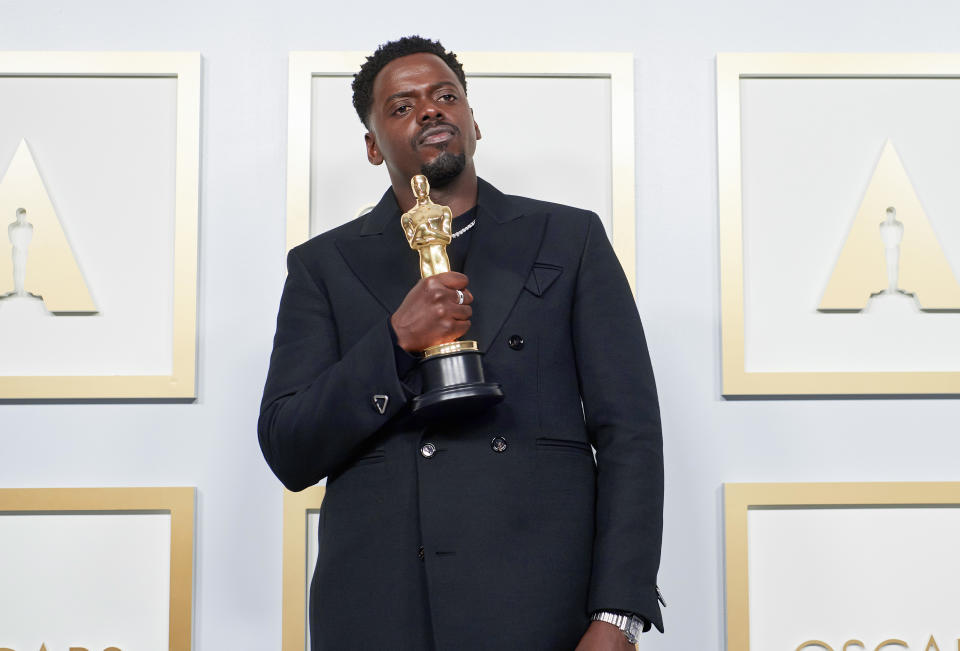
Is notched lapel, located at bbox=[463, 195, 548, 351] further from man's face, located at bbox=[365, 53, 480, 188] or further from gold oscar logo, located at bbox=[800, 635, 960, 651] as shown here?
gold oscar logo, located at bbox=[800, 635, 960, 651]

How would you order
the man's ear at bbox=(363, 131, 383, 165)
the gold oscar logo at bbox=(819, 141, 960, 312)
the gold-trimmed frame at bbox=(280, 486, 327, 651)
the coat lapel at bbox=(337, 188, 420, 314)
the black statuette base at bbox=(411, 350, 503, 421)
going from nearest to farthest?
the black statuette base at bbox=(411, 350, 503, 421), the coat lapel at bbox=(337, 188, 420, 314), the man's ear at bbox=(363, 131, 383, 165), the gold-trimmed frame at bbox=(280, 486, 327, 651), the gold oscar logo at bbox=(819, 141, 960, 312)

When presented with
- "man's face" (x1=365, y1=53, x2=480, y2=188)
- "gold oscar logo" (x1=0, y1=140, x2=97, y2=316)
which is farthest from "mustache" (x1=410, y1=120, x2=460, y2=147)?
"gold oscar logo" (x1=0, y1=140, x2=97, y2=316)

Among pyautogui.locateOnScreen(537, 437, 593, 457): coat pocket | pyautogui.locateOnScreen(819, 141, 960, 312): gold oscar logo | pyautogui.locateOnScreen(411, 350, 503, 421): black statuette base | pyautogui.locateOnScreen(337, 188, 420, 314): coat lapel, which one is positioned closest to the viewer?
pyautogui.locateOnScreen(411, 350, 503, 421): black statuette base

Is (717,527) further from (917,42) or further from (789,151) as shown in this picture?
(917,42)

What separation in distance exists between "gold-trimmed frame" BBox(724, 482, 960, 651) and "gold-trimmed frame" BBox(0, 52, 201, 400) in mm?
1285

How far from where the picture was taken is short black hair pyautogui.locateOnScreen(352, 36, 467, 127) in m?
1.82

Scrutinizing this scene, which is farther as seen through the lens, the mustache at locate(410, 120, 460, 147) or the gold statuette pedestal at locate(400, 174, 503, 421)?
the mustache at locate(410, 120, 460, 147)

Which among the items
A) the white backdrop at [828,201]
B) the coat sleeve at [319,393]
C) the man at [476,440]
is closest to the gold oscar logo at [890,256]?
the white backdrop at [828,201]

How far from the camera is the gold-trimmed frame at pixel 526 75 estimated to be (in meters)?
2.32

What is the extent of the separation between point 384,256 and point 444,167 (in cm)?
18

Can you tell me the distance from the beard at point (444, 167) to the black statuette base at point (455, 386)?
374 millimetres

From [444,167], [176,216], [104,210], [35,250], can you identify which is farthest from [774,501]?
[35,250]

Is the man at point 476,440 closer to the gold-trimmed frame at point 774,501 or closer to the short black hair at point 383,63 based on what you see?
the short black hair at point 383,63

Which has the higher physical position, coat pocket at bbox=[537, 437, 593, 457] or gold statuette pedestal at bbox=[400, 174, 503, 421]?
gold statuette pedestal at bbox=[400, 174, 503, 421]
